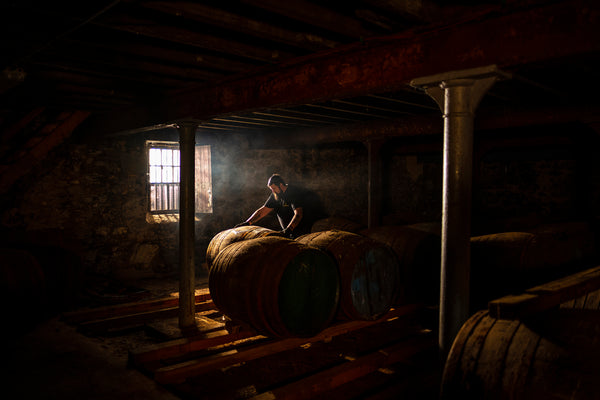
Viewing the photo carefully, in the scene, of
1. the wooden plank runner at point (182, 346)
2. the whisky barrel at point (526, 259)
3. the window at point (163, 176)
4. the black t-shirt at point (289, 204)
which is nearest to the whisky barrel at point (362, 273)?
the whisky barrel at point (526, 259)

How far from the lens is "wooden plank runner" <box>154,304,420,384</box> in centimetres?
364

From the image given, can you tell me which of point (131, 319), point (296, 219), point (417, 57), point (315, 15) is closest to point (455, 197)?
point (417, 57)

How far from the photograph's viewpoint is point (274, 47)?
3365mm

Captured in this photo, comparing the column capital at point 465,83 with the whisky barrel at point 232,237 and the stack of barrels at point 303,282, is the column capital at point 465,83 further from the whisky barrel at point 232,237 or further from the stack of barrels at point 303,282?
the whisky barrel at point 232,237

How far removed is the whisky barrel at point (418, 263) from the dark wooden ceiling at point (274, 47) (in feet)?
6.58

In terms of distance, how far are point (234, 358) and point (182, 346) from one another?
2.07 feet

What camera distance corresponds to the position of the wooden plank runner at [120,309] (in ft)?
17.7

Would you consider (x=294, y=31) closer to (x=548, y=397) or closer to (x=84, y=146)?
(x=548, y=397)

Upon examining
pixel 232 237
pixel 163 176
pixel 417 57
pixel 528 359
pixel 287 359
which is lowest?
pixel 287 359

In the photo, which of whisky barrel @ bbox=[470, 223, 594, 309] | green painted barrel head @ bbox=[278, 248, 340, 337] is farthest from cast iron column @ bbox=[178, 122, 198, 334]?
whisky barrel @ bbox=[470, 223, 594, 309]

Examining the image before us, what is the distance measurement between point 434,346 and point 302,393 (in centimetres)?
181

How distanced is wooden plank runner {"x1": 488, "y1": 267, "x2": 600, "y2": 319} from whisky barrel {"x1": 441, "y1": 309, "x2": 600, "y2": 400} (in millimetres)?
50

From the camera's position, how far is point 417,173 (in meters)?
11.6

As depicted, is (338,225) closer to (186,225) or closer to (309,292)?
(186,225)
